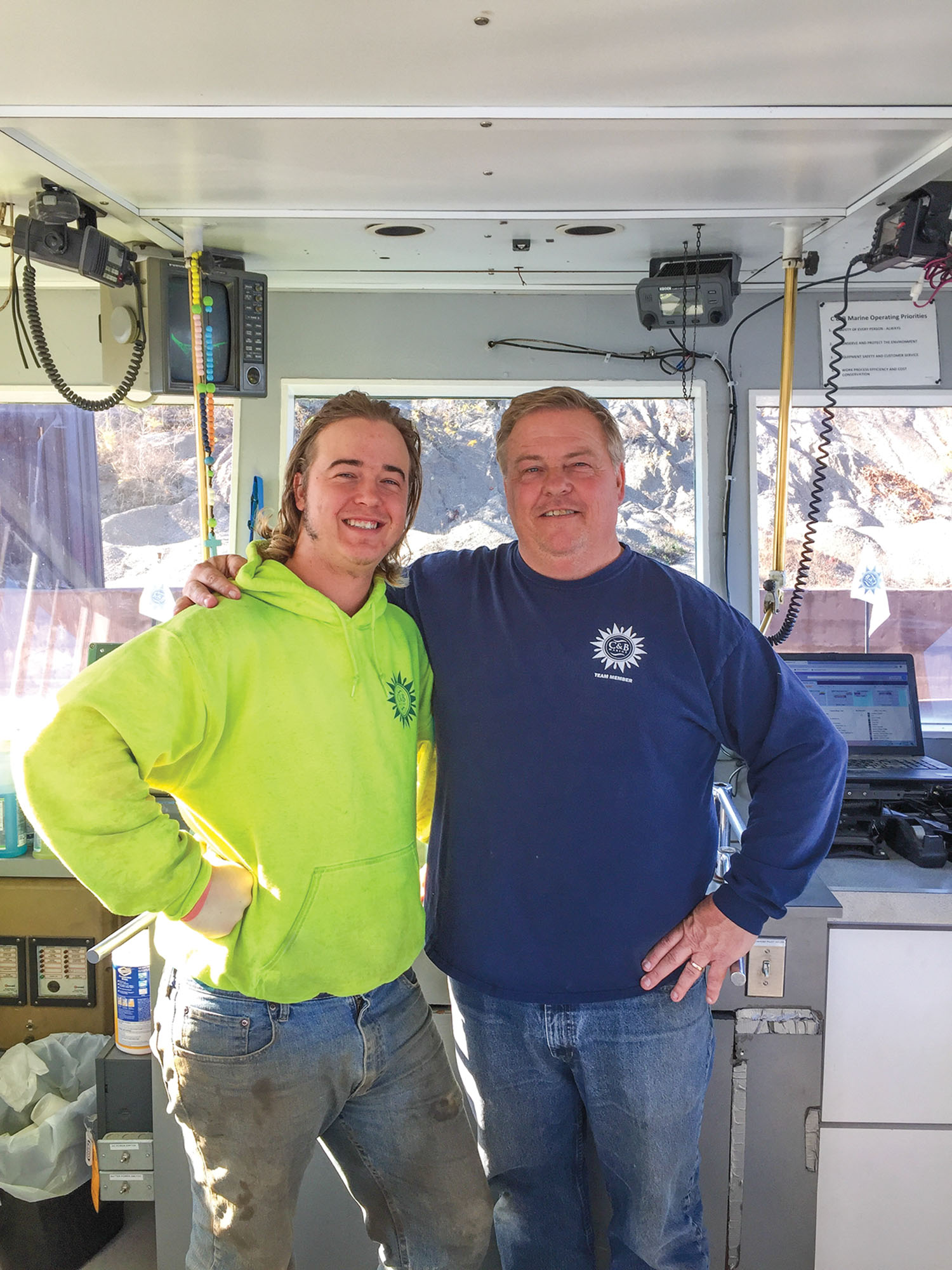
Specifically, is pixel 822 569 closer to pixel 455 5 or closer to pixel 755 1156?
pixel 755 1156

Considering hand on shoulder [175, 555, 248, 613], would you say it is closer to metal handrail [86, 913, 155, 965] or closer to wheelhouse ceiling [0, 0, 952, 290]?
metal handrail [86, 913, 155, 965]

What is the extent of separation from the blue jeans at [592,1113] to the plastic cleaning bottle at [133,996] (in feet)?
2.61

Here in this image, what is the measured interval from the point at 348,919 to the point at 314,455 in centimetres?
75

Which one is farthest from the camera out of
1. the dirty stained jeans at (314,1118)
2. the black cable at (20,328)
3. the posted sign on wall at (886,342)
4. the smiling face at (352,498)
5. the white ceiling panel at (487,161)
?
the posted sign on wall at (886,342)

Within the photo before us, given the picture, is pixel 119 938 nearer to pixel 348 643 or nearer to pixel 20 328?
pixel 348 643

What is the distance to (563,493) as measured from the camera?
5.79 ft

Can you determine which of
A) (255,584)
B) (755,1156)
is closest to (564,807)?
(255,584)

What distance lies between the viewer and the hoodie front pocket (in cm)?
149

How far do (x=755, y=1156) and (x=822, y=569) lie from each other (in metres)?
1.56

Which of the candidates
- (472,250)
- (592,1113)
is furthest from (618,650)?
(472,250)

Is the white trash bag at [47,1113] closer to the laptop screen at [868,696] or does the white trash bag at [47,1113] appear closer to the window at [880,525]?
the laptop screen at [868,696]

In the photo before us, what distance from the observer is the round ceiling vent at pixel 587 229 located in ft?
7.35

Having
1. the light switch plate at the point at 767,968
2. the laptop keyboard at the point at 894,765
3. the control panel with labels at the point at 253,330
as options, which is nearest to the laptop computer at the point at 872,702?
the laptop keyboard at the point at 894,765

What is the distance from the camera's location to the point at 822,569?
115 inches
